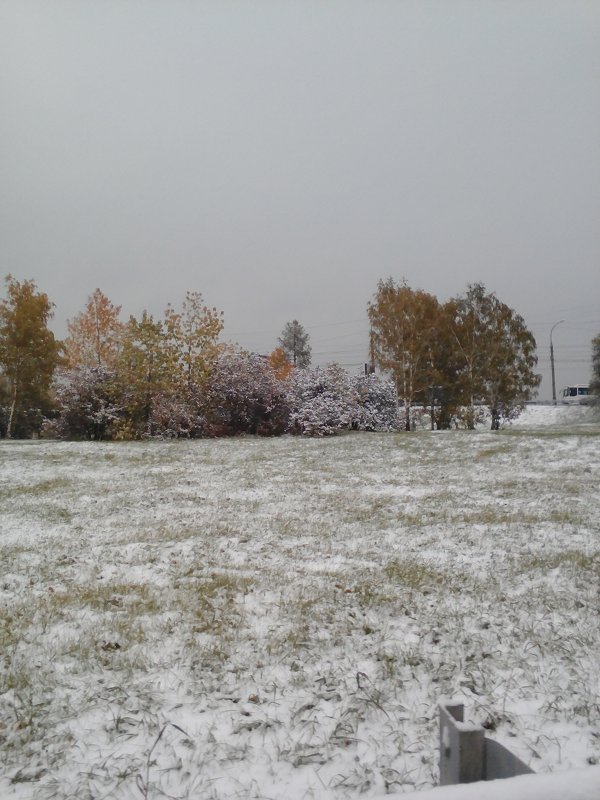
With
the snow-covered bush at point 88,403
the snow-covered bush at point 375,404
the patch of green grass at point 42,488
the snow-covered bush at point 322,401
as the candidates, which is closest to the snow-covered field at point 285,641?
the patch of green grass at point 42,488


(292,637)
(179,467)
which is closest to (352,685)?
(292,637)

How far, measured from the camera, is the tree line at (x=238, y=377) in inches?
705

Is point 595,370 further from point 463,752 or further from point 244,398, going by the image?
point 463,752

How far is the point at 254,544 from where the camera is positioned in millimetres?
5055

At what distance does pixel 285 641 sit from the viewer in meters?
3.06

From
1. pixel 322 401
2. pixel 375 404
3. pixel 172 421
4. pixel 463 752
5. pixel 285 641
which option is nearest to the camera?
pixel 463 752

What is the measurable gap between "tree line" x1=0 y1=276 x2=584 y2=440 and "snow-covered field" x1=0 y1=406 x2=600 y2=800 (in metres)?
11.5

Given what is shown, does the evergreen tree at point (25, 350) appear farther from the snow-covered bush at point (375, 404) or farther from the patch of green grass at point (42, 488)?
the patch of green grass at point (42, 488)

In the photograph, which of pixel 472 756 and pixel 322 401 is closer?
pixel 472 756

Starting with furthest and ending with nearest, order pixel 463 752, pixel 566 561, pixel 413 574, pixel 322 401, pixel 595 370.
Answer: pixel 595 370, pixel 322 401, pixel 566 561, pixel 413 574, pixel 463 752

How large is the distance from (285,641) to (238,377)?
1567 centimetres

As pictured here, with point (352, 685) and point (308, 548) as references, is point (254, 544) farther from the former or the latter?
point (352, 685)

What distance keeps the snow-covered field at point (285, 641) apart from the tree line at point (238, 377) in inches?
454

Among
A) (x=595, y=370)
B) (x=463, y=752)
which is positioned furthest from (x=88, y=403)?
(x=595, y=370)
